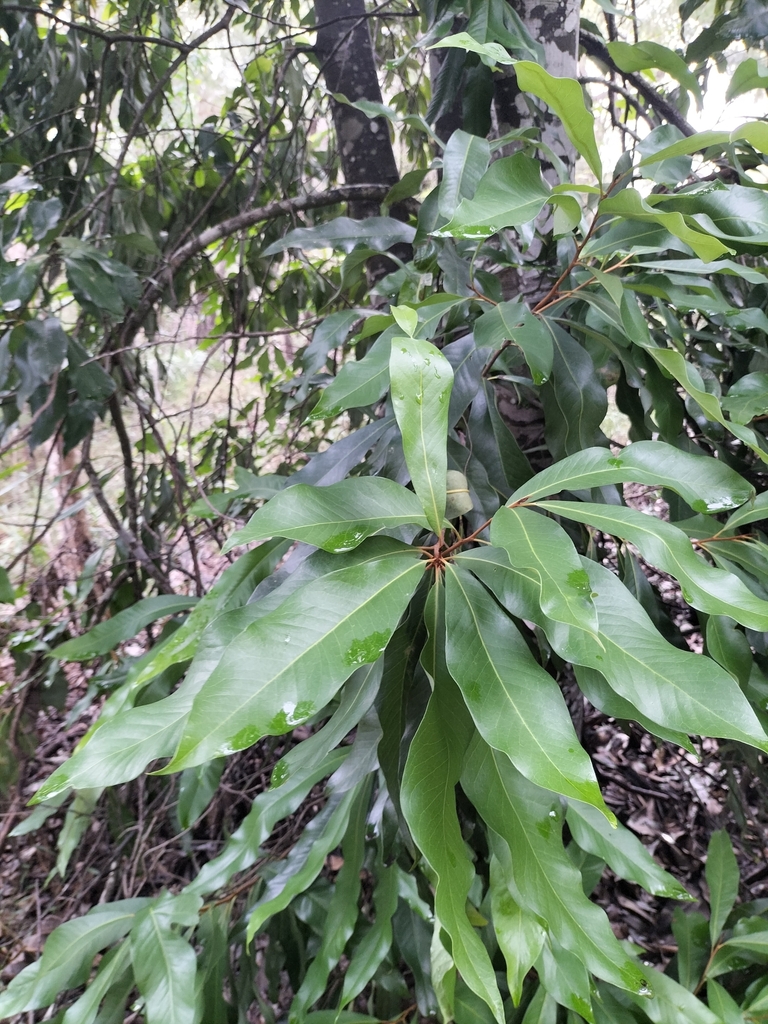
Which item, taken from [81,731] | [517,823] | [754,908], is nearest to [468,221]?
[517,823]

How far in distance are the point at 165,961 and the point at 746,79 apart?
122cm

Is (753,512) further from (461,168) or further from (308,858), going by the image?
(308,858)

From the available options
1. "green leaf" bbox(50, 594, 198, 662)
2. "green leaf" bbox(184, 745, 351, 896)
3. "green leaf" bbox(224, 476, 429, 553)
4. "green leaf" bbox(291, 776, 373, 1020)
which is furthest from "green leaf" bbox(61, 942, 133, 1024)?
"green leaf" bbox(224, 476, 429, 553)

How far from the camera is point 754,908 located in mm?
841

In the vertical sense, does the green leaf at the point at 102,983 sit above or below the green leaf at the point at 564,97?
below

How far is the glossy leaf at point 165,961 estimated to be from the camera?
625mm

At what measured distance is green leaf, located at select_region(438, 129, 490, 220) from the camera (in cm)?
64

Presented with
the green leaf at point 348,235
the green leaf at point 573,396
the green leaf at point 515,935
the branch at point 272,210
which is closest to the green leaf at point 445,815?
the green leaf at point 515,935

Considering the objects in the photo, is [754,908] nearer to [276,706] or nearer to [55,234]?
[276,706]

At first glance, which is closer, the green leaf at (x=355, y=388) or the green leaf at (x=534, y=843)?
the green leaf at (x=534, y=843)

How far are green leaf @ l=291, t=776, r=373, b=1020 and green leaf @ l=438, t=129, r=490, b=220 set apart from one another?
666mm

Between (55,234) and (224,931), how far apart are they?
108 cm

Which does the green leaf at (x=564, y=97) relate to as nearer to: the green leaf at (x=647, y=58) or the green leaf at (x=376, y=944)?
the green leaf at (x=647, y=58)

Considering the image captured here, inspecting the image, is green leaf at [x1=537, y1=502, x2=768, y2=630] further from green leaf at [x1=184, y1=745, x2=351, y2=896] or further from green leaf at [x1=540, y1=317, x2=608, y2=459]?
green leaf at [x1=184, y1=745, x2=351, y2=896]
